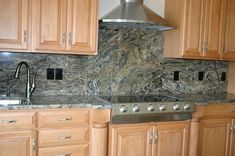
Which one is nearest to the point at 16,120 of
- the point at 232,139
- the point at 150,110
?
the point at 150,110

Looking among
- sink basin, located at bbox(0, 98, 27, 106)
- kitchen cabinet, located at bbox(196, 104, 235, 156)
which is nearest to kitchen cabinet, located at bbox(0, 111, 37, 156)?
sink basin, located at bbox(0, 98, 27, 106)

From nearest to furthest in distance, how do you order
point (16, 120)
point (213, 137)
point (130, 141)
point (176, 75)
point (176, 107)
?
point (16, 120)
point (130, 141)
point (176, 107)
point (213, 137)
point (176, 75)

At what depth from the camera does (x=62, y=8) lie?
250cm

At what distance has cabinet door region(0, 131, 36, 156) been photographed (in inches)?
86.4

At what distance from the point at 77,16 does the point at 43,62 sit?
634 mm

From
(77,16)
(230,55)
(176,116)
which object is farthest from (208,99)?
(77,16)

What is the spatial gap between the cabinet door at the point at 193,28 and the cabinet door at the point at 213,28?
0.25 ft

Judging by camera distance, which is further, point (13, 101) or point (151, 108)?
point (151, 108)

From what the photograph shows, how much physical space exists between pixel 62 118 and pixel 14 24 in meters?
0.94

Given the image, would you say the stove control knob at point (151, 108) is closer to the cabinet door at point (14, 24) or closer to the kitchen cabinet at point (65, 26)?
the kitchen cabinet at point (65, 26)

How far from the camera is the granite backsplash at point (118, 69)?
2.77 metres

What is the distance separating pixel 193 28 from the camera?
3031 mm

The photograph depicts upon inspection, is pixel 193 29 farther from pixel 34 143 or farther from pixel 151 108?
pixel 34 143

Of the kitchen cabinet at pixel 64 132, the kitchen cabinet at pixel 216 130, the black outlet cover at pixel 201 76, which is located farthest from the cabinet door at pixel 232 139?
the kitchen cabinet at pixel 64 132
